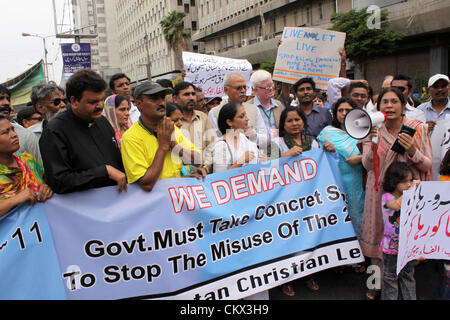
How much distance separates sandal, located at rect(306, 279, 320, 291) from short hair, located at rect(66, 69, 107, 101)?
8.90 feet

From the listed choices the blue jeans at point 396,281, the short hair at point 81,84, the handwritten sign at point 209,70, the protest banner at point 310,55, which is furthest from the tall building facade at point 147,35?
the blue jeans at point 396,281

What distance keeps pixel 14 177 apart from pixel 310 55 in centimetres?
444

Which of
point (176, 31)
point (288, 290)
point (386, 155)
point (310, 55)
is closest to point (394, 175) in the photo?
point (386, 155)

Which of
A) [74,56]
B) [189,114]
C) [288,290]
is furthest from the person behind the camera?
[74,56]

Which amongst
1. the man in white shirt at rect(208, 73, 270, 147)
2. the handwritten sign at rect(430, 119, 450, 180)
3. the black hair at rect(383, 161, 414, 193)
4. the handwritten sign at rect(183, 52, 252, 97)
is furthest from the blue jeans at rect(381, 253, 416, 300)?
the handwritten sign at rect(183, 52, 252, 97)

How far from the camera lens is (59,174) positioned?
242 centimetres

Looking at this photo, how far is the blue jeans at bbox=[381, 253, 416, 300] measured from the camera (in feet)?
9.53

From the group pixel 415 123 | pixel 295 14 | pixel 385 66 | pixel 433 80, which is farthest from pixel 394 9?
pixel 415 123

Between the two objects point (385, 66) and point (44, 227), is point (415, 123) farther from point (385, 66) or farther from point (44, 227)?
point (385, 66)

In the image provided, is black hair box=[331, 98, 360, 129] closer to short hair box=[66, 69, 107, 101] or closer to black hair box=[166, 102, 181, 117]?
black hair box=[166, 102, 181, 117]

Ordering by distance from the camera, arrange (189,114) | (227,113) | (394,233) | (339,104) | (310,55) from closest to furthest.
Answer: (394,233) < (227,113) < (339,104) < (189,114) < (310,55)

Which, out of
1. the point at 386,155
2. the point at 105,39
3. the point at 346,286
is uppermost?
the point at 105,39

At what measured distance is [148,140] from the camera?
8.93ft

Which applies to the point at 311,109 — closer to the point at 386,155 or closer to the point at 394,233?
the point at 386,155
